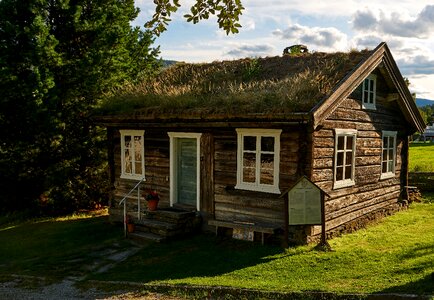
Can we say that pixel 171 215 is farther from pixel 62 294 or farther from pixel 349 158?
pixel 349 158

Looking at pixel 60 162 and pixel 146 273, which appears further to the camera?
pixel 60 162

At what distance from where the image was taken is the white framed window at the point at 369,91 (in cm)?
1450

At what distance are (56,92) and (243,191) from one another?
359 inches

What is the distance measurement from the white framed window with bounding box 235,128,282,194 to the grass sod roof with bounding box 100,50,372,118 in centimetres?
87

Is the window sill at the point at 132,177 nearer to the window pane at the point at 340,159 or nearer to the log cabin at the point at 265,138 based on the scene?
the log cabin at the point at 265,138

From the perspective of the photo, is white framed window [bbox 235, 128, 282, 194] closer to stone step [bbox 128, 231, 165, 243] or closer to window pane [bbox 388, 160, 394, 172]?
stone step [bbox 128, 231, 165, 243]

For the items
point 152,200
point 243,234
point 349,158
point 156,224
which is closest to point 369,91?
point 349,158

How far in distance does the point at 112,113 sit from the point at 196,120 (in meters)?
3.67

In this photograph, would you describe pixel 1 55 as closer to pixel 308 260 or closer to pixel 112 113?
pixel 112 113

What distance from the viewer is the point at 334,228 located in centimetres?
1277

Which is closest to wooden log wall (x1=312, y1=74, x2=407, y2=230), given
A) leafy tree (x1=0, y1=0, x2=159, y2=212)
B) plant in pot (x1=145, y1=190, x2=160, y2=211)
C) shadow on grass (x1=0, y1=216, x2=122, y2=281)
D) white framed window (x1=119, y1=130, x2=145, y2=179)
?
plant in pot (x1=145, y1=190, x2=160, y2=211)

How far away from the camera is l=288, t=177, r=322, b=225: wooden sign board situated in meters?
11.0

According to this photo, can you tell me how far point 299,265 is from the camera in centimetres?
1015

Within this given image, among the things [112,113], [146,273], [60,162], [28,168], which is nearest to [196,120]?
[112,113]
